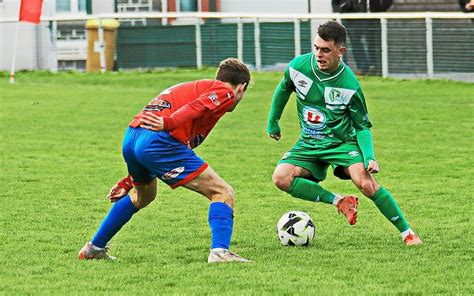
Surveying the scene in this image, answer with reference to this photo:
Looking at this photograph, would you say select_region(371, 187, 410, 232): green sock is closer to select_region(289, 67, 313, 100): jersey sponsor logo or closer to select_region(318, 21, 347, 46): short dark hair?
select_region(289, 67, 313, 100): jersey sponsor logo

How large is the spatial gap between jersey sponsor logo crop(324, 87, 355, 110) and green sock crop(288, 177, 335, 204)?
1.84 feet

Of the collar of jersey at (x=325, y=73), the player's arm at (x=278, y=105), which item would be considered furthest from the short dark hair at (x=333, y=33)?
the player's arm at (x=278, y=105)

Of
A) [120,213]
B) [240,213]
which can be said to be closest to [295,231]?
[120,213]

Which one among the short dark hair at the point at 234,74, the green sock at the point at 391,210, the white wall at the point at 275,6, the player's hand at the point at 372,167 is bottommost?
the green sock at the point at 391,210

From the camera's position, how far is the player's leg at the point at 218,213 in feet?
23.2

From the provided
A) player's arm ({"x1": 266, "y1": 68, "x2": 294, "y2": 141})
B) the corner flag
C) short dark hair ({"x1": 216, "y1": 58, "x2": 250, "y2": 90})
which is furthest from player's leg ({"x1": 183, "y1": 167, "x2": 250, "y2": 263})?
the corner flag

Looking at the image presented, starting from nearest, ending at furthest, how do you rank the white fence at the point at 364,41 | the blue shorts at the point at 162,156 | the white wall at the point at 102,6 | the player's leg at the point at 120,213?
the blue shorts at the point at 162,156
the player's leg at the point at 120,213
the white fence at the point at 364,41
the white wall at the point at 102,6

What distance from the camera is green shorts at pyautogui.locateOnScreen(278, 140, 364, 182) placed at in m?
8.11

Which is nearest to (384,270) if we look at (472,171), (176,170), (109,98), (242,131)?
(176,170)

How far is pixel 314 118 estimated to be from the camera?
27.0 feet

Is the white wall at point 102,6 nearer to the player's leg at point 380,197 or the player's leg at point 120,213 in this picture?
the player's leg at point 380,197

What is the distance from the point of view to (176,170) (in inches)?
277

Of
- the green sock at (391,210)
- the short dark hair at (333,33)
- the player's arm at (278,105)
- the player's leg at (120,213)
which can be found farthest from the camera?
the player's arm at (278,105)

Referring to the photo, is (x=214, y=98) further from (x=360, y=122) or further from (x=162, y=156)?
(x=360, y=122)
